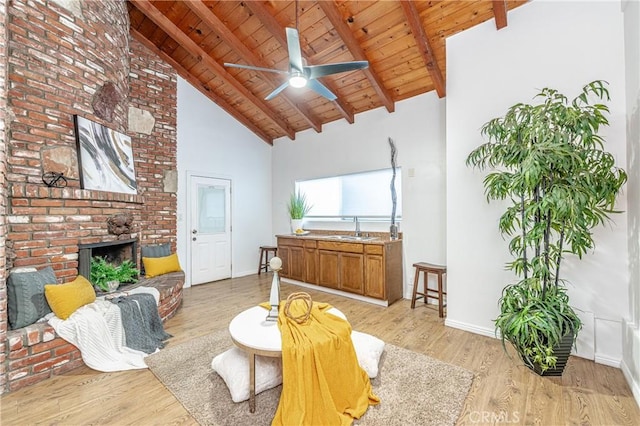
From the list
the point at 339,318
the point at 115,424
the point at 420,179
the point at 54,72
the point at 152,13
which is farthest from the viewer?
the point at 420,179

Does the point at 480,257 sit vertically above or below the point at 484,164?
below

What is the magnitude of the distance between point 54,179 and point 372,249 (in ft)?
11.6

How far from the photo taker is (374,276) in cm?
398

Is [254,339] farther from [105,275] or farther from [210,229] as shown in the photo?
[210,229]

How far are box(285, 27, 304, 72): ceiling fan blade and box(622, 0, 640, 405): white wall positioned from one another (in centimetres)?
253

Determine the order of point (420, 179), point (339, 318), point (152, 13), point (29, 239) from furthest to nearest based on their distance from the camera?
point (420, 179) → point (152, 13) → point (29, 239) → point (339, 318)

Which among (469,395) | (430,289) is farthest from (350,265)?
(469,395)

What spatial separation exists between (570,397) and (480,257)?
52.1 inches

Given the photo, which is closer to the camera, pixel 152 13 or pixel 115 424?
pixel 115 424

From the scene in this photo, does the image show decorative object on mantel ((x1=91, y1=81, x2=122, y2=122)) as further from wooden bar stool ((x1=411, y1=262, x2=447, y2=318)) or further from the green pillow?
wooden bar stool ((x1=411, y1=262, x2=447, y2=318))

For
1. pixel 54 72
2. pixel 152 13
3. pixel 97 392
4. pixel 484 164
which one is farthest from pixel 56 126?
pixel 484 164

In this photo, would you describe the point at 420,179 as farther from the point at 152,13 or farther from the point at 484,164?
the point at 152,13

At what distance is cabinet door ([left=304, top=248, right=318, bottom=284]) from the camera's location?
4754 millimetres

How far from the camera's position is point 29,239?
2.47 m
